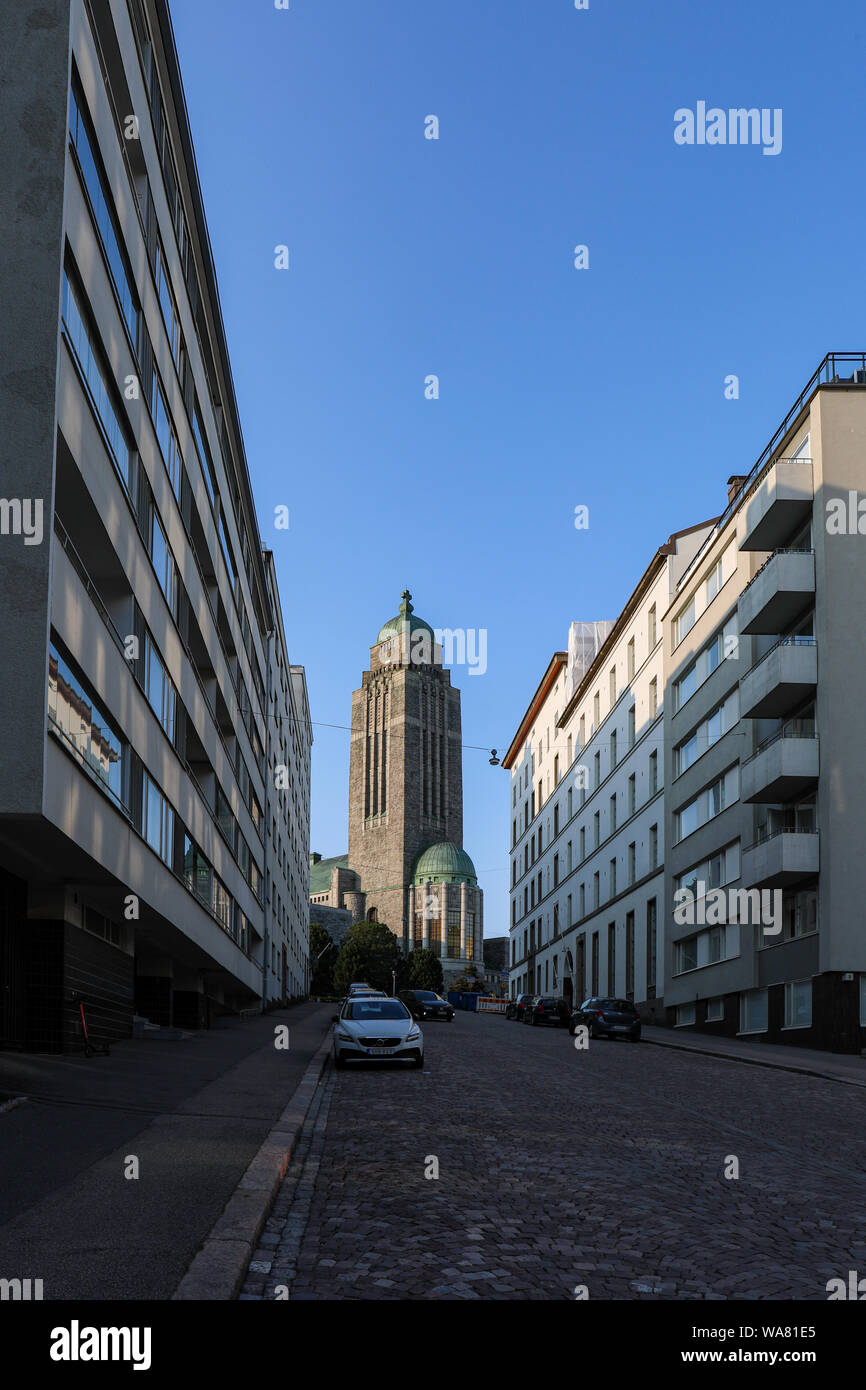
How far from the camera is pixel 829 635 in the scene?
30.9m

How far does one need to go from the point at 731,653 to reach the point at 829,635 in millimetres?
7558

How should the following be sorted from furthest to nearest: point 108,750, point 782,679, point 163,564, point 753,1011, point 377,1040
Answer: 1. point 753,1011
2. point 782,679
3. point 163,564
4. point 377,1040
5. point 108,750

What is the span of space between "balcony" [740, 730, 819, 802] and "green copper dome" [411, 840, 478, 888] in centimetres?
12374

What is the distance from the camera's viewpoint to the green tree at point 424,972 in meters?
128

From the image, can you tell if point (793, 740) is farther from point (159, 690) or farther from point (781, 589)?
point (159, 690)

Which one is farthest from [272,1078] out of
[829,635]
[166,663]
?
[829,635]

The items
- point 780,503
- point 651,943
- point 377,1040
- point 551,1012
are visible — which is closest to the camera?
point 377,1040

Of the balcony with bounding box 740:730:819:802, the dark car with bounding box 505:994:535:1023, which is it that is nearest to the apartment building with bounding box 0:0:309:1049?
the balcony with bounding box 740:730:819:802

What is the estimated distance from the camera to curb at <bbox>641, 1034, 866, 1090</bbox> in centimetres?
2181

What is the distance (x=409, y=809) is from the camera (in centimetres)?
16138

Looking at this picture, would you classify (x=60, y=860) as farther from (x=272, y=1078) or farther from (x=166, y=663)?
(x=166, y=663)

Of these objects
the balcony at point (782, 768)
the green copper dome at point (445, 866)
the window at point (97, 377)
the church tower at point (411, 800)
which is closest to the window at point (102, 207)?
the window at point (97, 377)

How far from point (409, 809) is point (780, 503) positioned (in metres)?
131

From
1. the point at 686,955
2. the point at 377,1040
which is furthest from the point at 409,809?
the point at 377,1040
